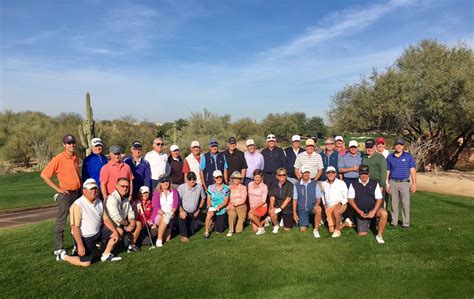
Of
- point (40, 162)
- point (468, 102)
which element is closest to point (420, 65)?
point (468, 102)

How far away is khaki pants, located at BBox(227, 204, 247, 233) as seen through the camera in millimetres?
7996

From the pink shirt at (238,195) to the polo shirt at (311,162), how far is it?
1.46 m

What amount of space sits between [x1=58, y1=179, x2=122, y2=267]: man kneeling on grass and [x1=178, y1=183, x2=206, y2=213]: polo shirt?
70.8 inches

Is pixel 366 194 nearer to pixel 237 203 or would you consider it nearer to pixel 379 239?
pixel 379 239

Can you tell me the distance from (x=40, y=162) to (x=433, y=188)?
36641mm

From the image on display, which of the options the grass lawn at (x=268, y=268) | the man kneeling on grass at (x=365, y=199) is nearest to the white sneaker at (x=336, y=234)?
the grass lawn at (x=268, y=268)

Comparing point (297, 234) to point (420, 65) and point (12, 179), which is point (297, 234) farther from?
point (12, 179)

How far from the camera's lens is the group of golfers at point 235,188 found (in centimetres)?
674

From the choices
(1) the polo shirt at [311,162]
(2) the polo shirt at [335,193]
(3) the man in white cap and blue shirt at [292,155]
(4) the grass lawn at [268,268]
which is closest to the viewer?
(4) the grass lawn at [268,268]

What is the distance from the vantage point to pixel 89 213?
6086mm

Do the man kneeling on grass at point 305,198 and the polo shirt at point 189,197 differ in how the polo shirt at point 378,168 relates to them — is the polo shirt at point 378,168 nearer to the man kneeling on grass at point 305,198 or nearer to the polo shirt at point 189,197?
the man kneeling on grass at point 305,198

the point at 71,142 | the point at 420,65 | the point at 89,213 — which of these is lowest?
the point at 89,213

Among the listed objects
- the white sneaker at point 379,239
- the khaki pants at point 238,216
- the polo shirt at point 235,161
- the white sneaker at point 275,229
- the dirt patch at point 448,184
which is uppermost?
the polo shirt at point 235,161

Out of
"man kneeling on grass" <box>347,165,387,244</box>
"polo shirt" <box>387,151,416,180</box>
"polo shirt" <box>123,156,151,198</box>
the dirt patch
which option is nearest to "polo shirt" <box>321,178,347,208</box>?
"man kneeling on grass" <box>347,165,387,244</box>
